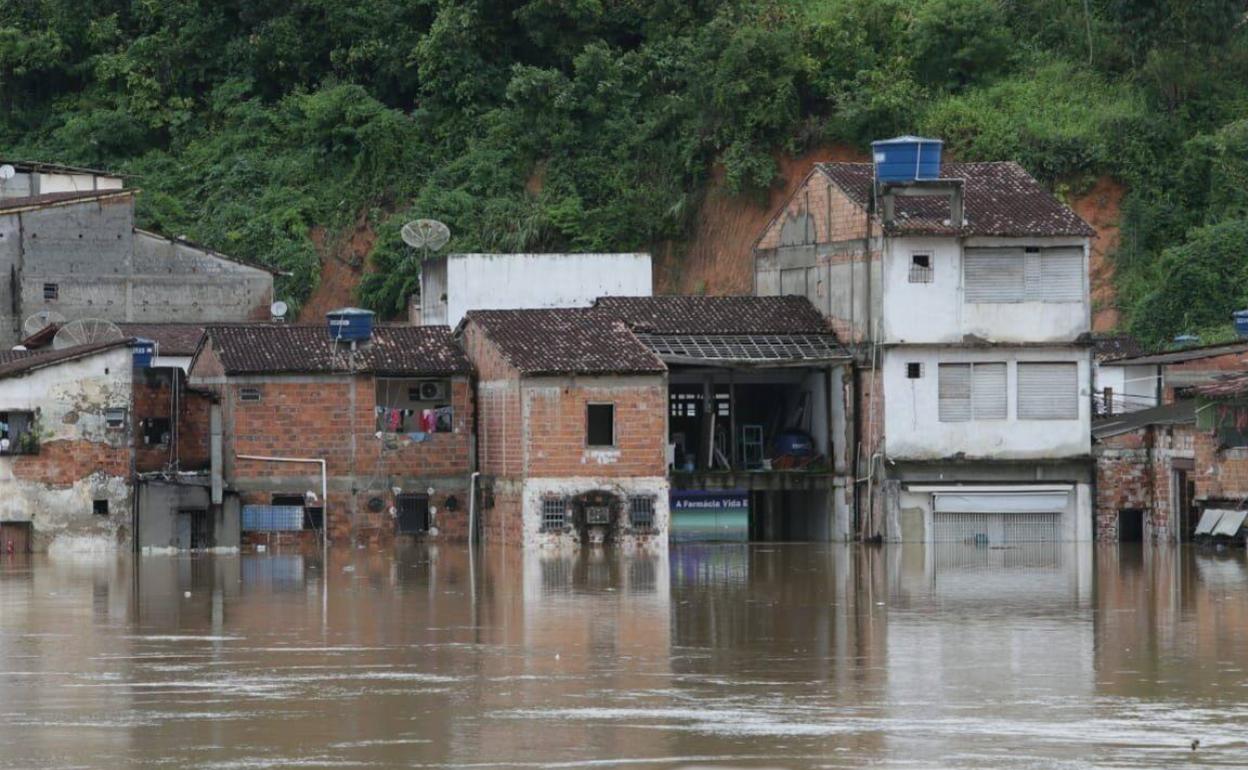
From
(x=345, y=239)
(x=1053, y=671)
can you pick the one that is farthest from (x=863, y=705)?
(x=345, y=239)

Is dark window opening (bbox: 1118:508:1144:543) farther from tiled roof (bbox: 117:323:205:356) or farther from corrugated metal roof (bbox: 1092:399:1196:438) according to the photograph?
tiled roof (bbox: 117:323:205:356)

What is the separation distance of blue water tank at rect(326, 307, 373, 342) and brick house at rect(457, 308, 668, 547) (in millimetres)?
2901

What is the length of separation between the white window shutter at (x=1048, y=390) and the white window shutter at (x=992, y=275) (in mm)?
1501

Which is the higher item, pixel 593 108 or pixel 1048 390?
pixel 593 108

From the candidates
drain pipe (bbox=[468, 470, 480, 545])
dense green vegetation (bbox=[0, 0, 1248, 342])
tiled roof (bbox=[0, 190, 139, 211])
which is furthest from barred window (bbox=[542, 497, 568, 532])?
tiled roof (bbox=[0, 190, 139, 211])

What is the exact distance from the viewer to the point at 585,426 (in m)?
Answer: 48.2

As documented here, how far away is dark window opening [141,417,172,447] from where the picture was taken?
1945 inches

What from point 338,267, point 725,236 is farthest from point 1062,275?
point 338,267

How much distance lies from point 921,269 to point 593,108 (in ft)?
62.6

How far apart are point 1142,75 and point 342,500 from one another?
25800 millimetres

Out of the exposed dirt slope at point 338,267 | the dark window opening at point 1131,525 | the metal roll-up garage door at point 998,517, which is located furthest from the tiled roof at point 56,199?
the dark window opening at point 1131,525

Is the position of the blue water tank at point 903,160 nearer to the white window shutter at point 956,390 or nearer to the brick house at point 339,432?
the white window shutter at point 956,390

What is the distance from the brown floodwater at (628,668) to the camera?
803 inches

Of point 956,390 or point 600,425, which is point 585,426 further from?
point 956,390
